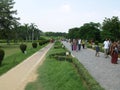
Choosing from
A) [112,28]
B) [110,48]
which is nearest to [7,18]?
[112,28]

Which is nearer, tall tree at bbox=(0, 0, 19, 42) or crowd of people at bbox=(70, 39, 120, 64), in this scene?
crowd of people at bbox=(70, 39, 120, 64)

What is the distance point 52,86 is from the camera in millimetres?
10633

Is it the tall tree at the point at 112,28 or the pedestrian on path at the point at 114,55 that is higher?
the tall tree at the point at 112,28

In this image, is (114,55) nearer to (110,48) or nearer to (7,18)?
(110,48)

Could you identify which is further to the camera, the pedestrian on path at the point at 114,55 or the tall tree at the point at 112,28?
the tall tree at the point at 112,28

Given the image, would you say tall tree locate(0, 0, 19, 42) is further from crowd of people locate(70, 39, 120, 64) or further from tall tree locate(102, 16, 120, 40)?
crowd of people locate(70, 39, 120, 64)

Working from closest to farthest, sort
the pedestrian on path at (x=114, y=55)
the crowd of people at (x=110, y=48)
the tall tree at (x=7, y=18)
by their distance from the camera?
the pedestrian on path at (x=114, y=55), the crowd of people at (x=110, y=48), the tall tree at (x=7, y=18)

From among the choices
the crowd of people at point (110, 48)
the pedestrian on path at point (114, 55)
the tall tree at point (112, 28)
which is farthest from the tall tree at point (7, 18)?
the pedestrian on path at point (114, 55)

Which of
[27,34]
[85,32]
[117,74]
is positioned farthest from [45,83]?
[27,34]

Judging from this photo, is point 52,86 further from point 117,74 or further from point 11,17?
point 11,17

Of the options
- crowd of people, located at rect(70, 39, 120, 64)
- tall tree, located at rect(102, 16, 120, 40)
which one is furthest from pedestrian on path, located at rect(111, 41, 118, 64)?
tall tree, located at rect(102, 16, 120, 40)

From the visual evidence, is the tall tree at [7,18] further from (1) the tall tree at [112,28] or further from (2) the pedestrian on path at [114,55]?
(2) the pedestrian on path at [114,55]

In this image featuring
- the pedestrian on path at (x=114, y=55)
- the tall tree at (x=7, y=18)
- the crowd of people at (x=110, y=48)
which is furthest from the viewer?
the tall tree at (x=7, y=18)

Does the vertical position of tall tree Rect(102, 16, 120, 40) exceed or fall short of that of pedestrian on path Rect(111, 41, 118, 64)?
it exceeds it
